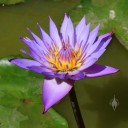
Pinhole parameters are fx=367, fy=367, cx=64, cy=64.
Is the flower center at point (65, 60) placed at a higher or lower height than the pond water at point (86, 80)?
higher

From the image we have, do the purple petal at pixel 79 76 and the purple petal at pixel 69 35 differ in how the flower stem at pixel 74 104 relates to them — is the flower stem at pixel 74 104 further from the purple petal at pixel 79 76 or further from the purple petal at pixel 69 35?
the purple petal at pixel 69 35

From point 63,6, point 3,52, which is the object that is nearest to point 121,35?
point 63,6

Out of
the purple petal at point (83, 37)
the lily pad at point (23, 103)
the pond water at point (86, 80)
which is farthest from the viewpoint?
A: the pond water at point (86, 80)

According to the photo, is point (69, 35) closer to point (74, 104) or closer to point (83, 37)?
point (83, 37)

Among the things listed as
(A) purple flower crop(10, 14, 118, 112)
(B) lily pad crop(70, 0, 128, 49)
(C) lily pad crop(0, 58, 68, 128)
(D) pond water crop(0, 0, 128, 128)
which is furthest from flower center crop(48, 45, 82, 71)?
(B) lily pad crop(70, 0, 128, 49)

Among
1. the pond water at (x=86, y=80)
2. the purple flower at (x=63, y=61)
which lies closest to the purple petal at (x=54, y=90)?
the purple flower at (x=63, y=61)

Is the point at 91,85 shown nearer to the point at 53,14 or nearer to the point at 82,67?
the point at 53,14
